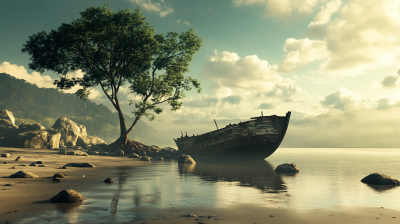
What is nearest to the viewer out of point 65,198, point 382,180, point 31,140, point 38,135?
point 65,198

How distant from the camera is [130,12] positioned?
27234mm

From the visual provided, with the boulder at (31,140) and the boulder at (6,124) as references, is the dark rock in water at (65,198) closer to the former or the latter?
the boulder at (31,140)

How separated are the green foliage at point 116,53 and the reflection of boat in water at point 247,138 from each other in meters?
7.54

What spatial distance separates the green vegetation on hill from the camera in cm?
14475

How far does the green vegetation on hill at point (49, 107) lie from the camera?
14475 cm

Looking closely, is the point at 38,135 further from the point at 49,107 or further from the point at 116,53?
the point at 49,107

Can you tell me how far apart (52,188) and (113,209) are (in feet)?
11.2

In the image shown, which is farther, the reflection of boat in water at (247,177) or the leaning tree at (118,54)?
the leaning tree at (118,54)

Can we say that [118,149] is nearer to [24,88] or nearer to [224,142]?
[224,142]

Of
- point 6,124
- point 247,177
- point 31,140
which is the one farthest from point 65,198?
point 6,124

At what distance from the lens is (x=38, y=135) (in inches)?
1095

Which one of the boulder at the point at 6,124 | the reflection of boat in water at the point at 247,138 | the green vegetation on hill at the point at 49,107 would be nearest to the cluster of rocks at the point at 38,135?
the boulder at the point at 6,124

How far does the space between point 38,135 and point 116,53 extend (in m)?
13.1

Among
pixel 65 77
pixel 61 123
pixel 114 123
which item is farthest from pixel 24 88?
pixel 65 77
